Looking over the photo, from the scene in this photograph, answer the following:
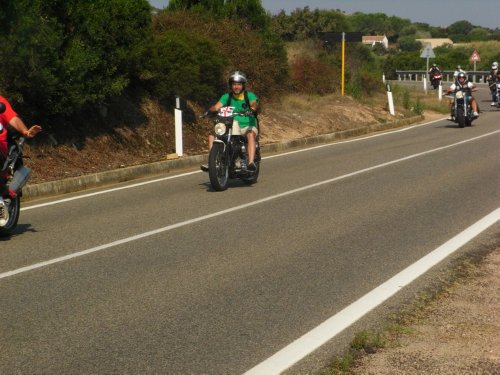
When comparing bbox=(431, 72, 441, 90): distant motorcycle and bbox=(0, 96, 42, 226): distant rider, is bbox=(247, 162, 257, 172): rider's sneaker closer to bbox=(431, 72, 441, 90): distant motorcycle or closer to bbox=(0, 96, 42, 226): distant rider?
bbox=(0, 96, 42, 226): distant rider

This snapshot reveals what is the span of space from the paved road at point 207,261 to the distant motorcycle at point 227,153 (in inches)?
11.6

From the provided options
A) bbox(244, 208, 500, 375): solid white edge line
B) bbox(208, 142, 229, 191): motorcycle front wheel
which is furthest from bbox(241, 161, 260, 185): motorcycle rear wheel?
bbox(244, 208, 500, 375): solid white edge line

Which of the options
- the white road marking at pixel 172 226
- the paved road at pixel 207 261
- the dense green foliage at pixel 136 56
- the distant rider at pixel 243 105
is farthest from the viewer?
the dense green foliage at pixel 136 56

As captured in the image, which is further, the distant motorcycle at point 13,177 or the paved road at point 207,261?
the distant motorcycle at point 13,177

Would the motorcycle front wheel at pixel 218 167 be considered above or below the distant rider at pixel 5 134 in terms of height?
below

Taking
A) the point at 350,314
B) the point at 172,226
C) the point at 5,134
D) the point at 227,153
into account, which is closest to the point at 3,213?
the point at 5,134

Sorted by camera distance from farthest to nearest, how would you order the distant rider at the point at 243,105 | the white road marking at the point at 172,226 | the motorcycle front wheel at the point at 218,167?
the distant rider at the point at 243,105 → the motorcycle front wheel at the point at 218,167 → the white road marking at the point at 172,226

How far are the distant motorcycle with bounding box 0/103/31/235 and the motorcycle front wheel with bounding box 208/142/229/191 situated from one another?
153 inches

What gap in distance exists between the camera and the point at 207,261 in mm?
8297

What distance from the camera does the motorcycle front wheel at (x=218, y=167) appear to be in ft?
43.3

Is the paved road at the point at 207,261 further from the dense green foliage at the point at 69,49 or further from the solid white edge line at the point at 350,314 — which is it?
the dense green foliage at the point at 69,49

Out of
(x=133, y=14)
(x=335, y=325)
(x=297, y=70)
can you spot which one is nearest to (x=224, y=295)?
(x=335, y=325)

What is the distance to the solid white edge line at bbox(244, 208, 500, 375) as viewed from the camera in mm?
5355

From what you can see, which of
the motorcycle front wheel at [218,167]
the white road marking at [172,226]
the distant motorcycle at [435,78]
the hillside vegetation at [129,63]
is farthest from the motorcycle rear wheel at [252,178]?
the distant motorcycle at [435,78]
